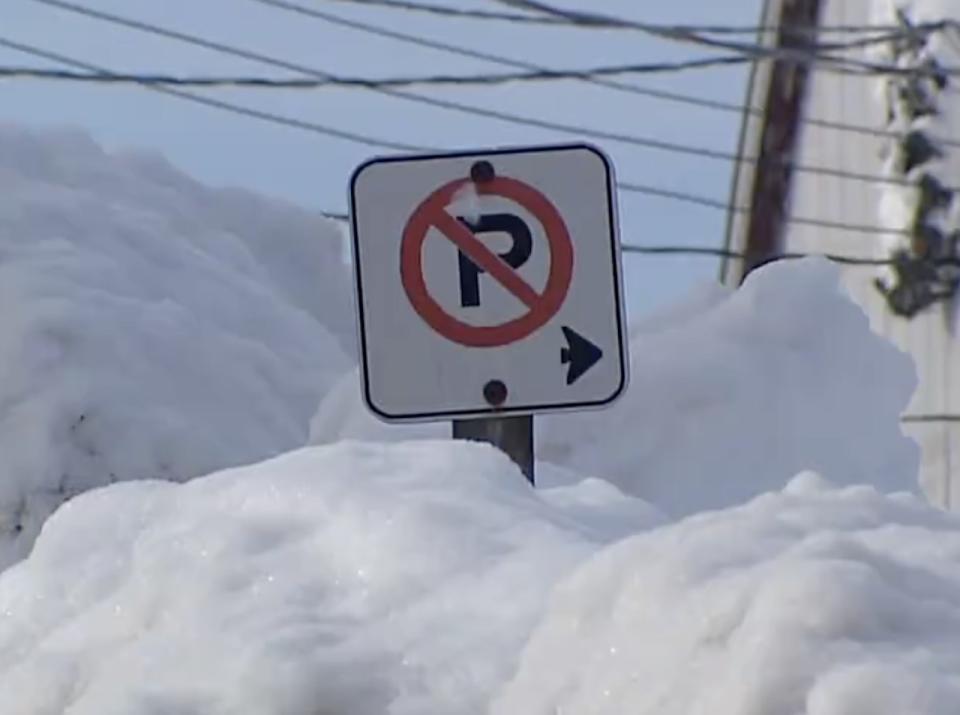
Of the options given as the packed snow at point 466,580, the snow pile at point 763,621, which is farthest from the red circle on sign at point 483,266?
the snow pile at point 763,621

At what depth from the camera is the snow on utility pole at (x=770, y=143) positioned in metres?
14.8

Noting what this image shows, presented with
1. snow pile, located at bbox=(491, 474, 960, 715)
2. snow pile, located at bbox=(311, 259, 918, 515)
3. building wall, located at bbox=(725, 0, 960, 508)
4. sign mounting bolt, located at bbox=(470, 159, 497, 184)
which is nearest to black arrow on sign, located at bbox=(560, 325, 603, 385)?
sign mounting bolt, located at bbox=(470, 159, 497, 184)

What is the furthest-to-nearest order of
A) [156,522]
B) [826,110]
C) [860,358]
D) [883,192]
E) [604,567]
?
1. [826,110]
2. [883,192]
3. [860,358]
4. [156,522]
5. [604,567]

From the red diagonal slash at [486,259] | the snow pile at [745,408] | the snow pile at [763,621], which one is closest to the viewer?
the snow pile at [763,621]

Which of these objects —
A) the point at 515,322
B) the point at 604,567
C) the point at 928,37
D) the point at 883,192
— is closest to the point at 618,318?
the point at 515,322

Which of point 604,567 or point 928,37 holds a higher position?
point 604,567

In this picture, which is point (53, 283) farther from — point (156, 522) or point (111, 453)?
point (156, 522)

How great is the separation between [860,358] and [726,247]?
8.55 meters

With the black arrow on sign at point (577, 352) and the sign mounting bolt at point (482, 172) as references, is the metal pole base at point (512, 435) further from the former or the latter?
the sign mounting bolt at point (482, 172)

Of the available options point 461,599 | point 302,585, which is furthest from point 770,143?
point 461,599

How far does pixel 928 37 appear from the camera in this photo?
42.5ft

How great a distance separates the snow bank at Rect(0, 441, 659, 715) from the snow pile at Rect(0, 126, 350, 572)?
2848 mm

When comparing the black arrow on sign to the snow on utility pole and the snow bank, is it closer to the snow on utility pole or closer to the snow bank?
the snow bank

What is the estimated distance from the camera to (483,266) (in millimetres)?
4195
